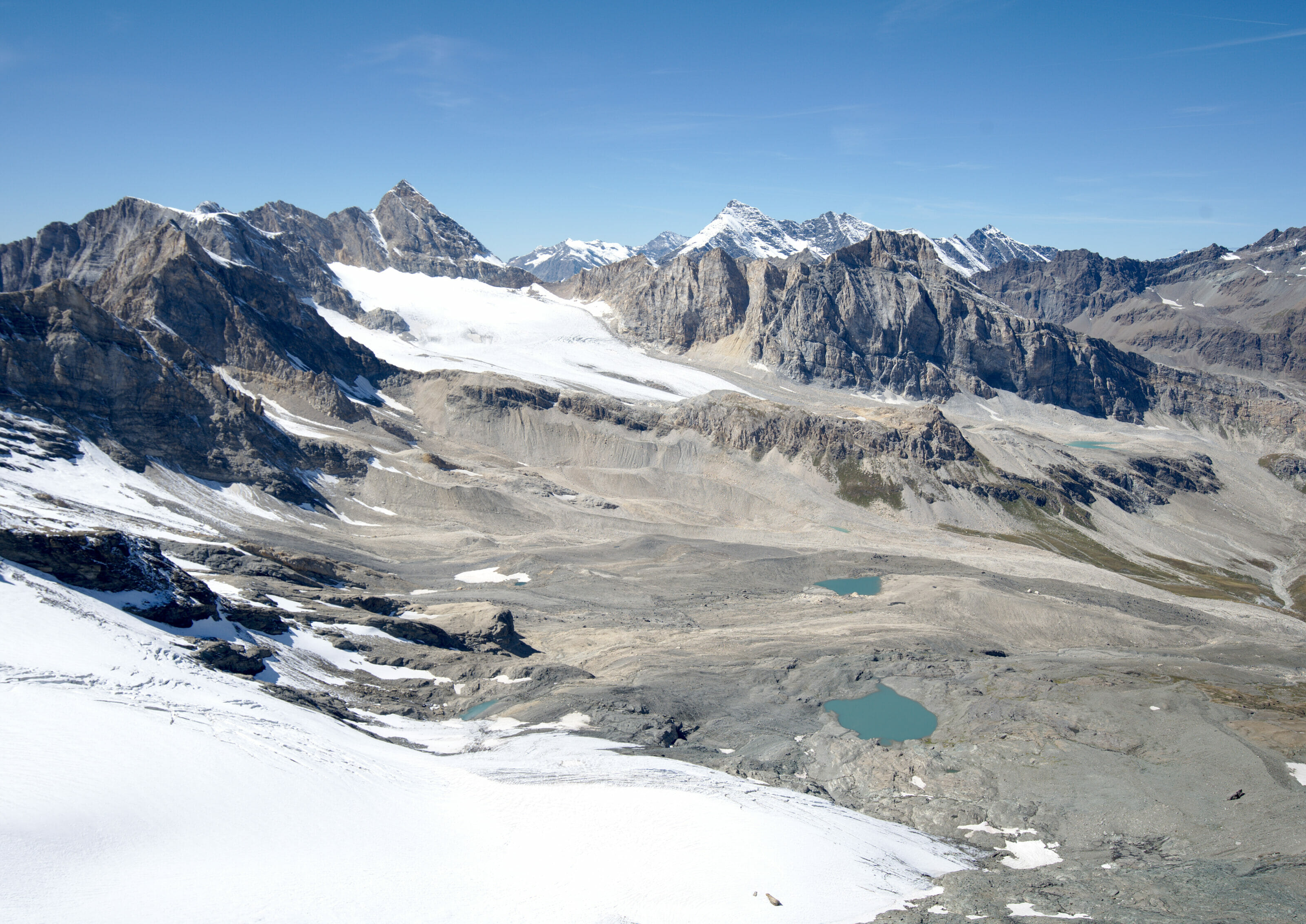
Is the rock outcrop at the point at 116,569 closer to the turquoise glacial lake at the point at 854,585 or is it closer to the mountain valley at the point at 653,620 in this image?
the mountain valley at the point at 653,620

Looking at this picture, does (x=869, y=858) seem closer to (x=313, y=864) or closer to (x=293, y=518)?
(x=313, y=864)

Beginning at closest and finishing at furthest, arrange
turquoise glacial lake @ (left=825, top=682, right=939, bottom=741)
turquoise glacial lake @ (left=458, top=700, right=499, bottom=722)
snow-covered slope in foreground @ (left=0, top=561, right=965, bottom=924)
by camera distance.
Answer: snow-covered slope in foreground @ (left=0, top=561, right=965, bottom=924) → turquoise glacial lake @ (left=458, top=700, right=499, bottom=722) → turquoise glacial lake @ (left=825, top=682, right=939, bottom=741)

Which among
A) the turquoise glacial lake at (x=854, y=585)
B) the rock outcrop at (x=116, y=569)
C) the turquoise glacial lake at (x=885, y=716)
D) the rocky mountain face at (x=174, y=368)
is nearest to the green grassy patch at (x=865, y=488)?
the turquoise glacial lake at (x=854, y=585)

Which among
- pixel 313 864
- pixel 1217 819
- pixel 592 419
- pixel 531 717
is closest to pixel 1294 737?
pixel 1217 819

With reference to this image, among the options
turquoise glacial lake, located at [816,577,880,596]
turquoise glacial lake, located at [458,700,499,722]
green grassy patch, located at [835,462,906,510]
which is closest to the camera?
turquoise glacial lake, located at [458,700,499,722]

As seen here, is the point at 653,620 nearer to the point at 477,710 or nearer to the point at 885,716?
the point at 885,716

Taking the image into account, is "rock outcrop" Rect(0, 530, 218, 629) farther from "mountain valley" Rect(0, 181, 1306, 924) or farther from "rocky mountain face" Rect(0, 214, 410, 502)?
"rocky mountain face" Rect(0, 214, 410, 502)

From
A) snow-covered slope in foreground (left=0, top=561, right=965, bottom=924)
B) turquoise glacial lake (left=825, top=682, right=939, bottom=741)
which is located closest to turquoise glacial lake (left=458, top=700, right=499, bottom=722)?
snow-covered slope in foreground (left=0, top=561, right=965, bottom=924)

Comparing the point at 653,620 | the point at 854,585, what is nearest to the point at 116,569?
the point at 653,620

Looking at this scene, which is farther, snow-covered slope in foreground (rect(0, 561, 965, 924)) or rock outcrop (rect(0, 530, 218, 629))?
rock outcrop (rect(0, 530, 218, 629))
